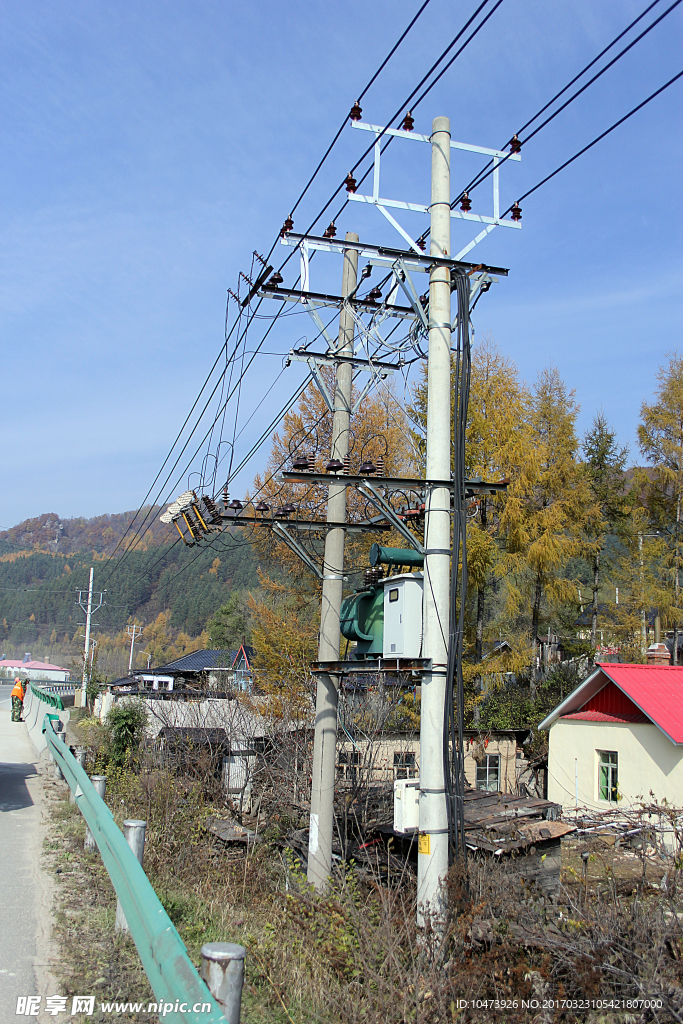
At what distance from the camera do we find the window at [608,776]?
70.0ft

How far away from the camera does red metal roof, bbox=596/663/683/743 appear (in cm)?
1950

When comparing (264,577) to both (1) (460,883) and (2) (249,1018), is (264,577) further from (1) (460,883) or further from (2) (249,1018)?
(2) (249,1018)

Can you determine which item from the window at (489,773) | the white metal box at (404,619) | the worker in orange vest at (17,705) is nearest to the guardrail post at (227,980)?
the white metal box at (404,619)

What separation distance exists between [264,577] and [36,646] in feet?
437

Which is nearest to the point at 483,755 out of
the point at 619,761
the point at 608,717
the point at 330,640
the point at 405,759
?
the point at 405,759

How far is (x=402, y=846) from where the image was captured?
1495 cm

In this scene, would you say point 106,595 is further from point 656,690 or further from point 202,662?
point 656,690

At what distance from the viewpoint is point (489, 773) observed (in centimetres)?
2558

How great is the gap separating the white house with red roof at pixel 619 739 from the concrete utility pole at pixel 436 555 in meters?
13.6

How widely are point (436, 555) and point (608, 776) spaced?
16.6m

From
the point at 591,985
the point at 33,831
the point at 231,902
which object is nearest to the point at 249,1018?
the point at 591,985

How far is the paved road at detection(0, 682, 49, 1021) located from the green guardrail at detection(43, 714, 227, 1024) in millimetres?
716

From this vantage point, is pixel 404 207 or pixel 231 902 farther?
pixel 404 207

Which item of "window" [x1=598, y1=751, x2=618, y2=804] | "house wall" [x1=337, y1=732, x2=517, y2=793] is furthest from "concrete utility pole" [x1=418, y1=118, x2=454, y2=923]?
"window" [x1=598, y1=751, x2=618, y2=804]
